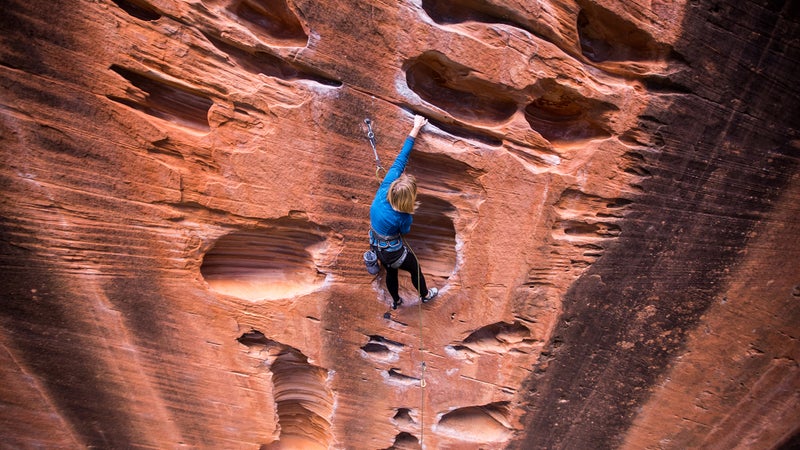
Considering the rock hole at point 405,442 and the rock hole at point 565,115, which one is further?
the rock hole at point 405,442

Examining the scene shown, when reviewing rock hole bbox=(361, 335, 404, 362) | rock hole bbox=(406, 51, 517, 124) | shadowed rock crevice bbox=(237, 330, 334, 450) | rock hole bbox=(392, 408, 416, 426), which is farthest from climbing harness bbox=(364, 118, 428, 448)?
shadowed rock crevice bbox=(237, 330, 334, 450)

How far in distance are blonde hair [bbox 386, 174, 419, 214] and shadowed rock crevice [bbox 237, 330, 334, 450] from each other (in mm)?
1908

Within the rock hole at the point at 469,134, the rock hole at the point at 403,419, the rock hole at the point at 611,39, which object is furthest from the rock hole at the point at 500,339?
the rock hole at the point at 611,39

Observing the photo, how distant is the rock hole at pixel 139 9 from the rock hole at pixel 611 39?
2.60 metres

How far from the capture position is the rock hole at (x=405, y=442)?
4.27 metres

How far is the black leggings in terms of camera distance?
113 inches

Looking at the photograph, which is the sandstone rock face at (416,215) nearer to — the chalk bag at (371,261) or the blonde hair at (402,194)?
the chalk bag at (371,261)

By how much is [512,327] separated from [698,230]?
1585 millimetres

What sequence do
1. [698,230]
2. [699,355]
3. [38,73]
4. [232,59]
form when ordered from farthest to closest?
[699,355], [698,230], [232,59], [38,73]

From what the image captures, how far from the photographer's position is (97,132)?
243 cm

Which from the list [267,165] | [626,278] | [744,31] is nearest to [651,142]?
[744,31]

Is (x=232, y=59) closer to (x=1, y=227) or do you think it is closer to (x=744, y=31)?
(x=1, y=227)

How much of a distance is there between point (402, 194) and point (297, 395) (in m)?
2.83

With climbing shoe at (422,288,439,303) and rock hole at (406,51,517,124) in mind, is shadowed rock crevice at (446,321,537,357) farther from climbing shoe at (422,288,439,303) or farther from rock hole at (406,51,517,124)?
rock hole at (406,51,517,124)
